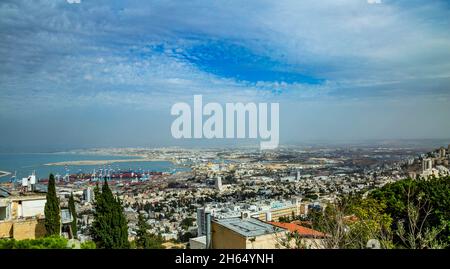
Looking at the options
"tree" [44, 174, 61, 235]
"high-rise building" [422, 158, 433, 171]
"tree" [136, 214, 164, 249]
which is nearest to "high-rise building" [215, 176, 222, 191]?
"tree" [136, 214, 164, 249]

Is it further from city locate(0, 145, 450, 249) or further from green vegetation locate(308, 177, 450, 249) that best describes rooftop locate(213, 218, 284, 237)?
green vegetation locate(308, 177, 450, 249)

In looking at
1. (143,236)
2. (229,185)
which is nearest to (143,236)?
(143,236)

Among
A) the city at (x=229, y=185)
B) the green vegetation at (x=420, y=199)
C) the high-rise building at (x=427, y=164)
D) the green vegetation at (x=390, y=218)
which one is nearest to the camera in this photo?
the green vegetation at (x=390, y=218)

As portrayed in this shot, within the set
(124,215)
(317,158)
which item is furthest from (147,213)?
(317,158)

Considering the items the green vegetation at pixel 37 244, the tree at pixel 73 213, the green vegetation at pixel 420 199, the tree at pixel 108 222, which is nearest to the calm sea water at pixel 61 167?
the tree at pixel 108 222

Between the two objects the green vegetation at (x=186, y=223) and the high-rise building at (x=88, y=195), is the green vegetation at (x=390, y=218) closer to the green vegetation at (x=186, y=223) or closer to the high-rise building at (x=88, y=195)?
the green vegetation at (x=186, y=223)

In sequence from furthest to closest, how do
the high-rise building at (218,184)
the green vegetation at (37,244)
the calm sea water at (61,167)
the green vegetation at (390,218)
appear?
the high-rise building at (218,184) → the calm sea water at (61,167) → the green vegetation at (390,218) → the green vegetation at (37,244)

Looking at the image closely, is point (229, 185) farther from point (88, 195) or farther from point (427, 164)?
point (427, 164)
